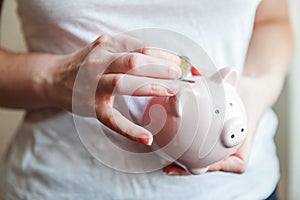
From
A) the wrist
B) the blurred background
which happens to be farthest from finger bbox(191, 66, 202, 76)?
the blurred background

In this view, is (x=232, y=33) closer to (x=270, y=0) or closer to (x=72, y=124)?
(x=270, y=0)

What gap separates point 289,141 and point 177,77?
554 mm

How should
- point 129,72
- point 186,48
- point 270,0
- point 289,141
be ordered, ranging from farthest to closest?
point 289,141
point 270,0
point 186,48
point 129,72

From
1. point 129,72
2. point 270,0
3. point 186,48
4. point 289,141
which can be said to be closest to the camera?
point 129,72

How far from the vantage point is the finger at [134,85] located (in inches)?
16.2

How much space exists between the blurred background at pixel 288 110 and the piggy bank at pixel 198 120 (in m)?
0.46

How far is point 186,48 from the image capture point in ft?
1.74

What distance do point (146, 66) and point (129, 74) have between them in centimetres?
2

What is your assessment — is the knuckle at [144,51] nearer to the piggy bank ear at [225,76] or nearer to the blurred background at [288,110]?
the piggy bank ear at [225,76]

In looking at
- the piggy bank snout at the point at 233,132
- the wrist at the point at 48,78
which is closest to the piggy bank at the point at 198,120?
the piggy bank snout at the point at 233,132

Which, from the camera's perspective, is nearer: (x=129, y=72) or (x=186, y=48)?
(x=129, y=72)

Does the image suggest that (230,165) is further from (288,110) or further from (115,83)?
(288,110)

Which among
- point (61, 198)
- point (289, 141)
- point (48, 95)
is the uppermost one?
point (48, 95)

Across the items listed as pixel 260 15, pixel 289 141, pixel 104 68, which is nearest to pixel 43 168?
pixel 104 68
